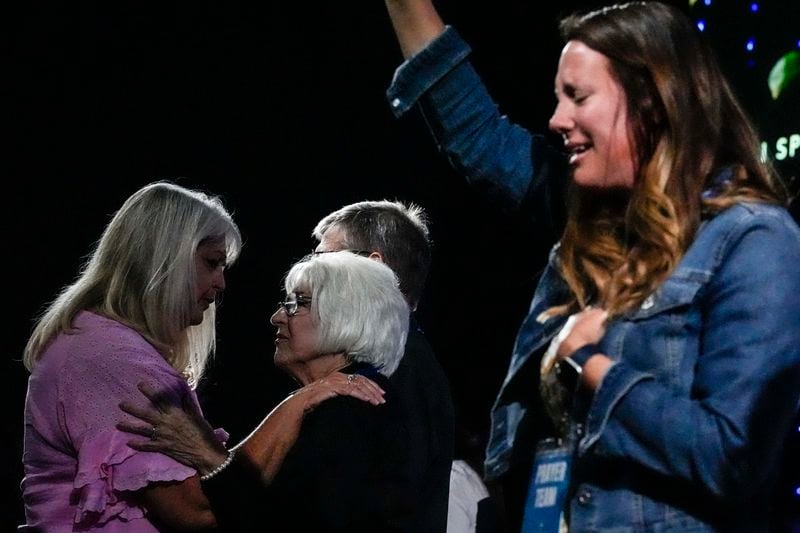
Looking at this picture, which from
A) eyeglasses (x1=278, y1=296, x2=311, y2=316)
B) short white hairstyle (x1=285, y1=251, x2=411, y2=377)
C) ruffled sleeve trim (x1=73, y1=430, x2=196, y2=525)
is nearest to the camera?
ruffled sleeve trim (x1=73, y1=430, x2=196, y2=525)

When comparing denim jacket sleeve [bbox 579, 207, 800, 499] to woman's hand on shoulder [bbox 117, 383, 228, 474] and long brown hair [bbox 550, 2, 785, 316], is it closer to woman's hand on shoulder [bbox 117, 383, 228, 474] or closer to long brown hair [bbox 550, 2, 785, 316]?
long brown hair [bbox 550, 2, 785, 316]

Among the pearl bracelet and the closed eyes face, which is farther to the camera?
the closed eyes face

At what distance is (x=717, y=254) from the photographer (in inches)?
52.9

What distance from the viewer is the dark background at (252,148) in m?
4.40

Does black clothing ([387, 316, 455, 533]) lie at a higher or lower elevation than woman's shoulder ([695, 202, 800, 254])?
lower

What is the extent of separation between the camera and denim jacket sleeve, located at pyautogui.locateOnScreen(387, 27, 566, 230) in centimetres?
158

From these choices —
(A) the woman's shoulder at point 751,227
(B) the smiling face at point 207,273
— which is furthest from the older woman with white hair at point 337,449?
(A) the woman's shoulder at point 751,227

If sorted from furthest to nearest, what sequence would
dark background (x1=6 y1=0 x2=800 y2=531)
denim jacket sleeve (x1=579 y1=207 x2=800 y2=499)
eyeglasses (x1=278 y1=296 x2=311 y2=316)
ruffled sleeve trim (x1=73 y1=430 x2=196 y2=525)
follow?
dark background (x1=6 y1=0 x2=800 y2=531) < eyeglasses (x1=278 y1=296 x2=311 y2=316) < ruffled sleeve trim (x1=73 y1=430 x2=196 y2=525) < denim jacket sleeve (x1=579 y1=207 x2=800 y2=499)

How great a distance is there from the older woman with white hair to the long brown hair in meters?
1.14

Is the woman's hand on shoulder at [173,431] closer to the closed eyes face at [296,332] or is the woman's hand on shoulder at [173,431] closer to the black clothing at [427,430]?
the closed eyes face at [296,332]

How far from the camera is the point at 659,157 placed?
1.41 metres

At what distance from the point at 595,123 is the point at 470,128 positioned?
8.4 inches

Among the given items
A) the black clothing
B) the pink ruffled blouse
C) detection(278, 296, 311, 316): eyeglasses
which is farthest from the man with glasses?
the pink ruffled blouse

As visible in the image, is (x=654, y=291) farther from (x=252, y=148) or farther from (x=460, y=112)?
(x=252, y=148)
